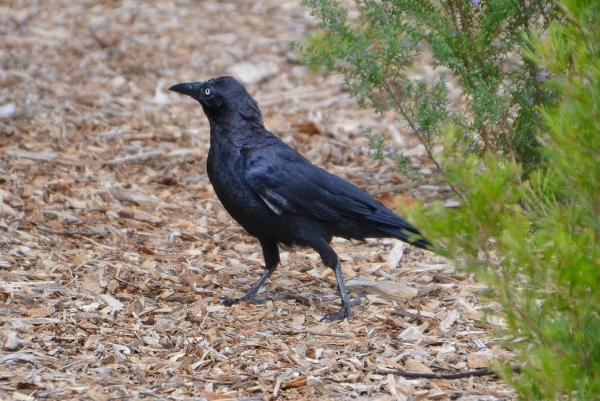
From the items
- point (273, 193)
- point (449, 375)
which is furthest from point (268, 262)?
point (449, 375)

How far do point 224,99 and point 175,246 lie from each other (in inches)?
48.0

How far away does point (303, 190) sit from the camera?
531cm

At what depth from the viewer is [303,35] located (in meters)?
9.66

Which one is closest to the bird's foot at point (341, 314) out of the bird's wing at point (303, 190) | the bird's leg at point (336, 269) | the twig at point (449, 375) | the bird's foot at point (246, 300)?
the bird's leg at point (336, 269)

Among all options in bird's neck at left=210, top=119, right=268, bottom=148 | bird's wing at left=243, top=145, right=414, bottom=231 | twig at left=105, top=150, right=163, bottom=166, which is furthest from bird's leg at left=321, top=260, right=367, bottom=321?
twig at left=105, top=150, right=163, bottom=166

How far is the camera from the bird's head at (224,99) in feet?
18.2

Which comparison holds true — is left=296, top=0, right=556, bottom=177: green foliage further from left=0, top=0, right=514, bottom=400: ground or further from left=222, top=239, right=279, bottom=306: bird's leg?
left=222, top=239, right=279, bottom=306: bird's leg

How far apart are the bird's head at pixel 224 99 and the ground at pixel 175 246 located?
1.08 m

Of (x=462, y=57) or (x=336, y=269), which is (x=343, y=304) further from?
(x=462, y=57)

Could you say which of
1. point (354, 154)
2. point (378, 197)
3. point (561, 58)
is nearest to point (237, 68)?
point (354, 154)

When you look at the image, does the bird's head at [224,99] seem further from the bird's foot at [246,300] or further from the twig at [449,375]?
the twig at [449,375]

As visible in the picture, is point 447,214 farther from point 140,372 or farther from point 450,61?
point 450,61

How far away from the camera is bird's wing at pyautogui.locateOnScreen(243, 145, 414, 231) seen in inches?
204

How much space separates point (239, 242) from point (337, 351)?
7.04 ft
